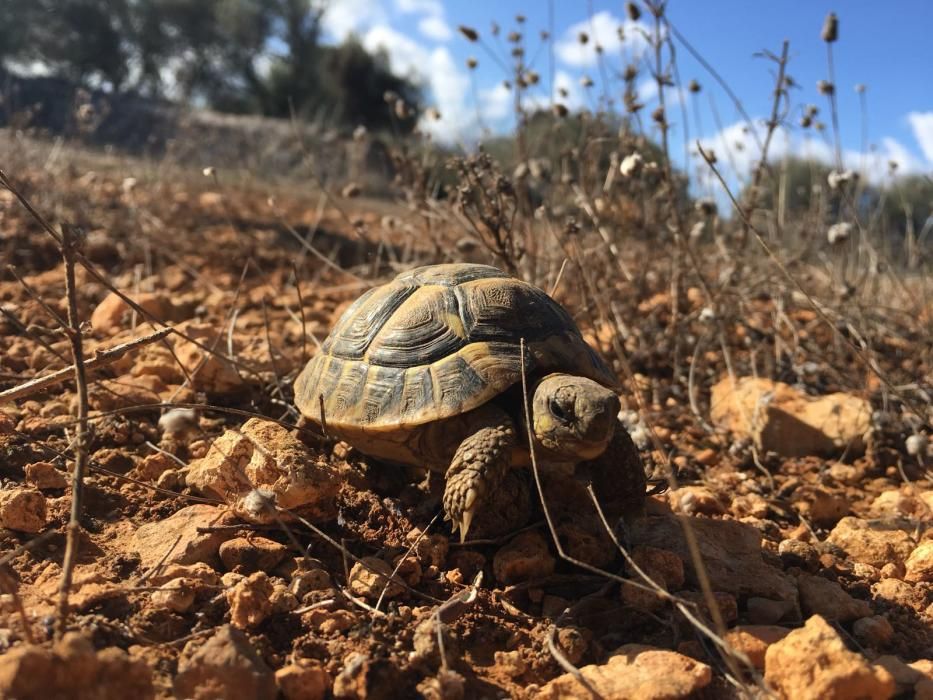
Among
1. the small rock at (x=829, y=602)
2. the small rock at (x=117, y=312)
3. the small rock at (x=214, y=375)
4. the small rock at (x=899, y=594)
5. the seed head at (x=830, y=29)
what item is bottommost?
the small rock at (x=899, y=594)

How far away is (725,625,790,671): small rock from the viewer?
174 cm

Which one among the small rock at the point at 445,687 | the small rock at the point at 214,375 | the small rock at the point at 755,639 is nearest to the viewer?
the small rock at the point at 445,687

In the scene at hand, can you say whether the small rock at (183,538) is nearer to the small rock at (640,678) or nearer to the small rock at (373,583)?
the small rock at (373,583)

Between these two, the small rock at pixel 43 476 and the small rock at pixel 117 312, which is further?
the small rock at pixel 117 312

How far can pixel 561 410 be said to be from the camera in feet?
6.62

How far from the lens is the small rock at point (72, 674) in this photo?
1299 mm

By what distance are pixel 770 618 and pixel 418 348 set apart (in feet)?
4.10

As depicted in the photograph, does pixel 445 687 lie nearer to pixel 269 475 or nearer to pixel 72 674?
pixel 72 674

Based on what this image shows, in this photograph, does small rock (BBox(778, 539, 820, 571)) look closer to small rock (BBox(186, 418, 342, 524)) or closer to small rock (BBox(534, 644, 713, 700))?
small rock (BBox(534, 644, 713, 700))

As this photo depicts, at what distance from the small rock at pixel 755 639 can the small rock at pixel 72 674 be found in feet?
4.32

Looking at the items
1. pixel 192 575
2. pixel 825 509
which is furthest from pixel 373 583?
pixel 825 509

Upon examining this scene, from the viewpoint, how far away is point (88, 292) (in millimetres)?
4348

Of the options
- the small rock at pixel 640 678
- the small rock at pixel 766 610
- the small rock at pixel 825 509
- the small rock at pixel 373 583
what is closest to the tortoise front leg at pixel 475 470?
Answer: the small rock at pixel 373 583

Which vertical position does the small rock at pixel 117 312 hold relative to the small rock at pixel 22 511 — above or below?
above
